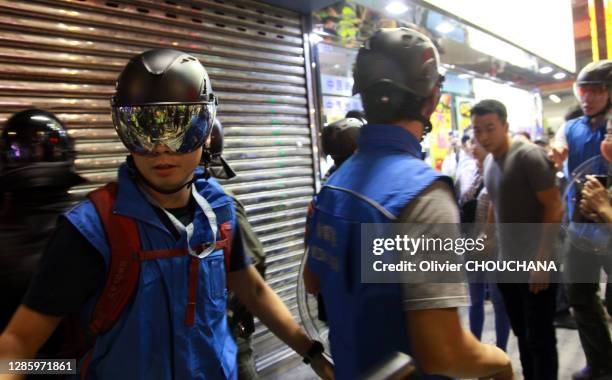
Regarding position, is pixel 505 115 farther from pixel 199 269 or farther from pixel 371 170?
pixel 199 269

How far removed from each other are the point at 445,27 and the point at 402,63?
5329mm

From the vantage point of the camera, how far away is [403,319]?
1258mm

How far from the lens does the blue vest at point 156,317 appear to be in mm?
1283

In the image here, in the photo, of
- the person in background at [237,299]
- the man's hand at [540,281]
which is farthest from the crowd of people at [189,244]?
the man's hand at [540,281]

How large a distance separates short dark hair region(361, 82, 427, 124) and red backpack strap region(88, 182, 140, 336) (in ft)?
2.89

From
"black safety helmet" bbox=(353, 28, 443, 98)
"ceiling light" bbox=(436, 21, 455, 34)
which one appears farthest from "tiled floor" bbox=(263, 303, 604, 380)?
"ceiling light" bbox=(436, 21, 455, 34)

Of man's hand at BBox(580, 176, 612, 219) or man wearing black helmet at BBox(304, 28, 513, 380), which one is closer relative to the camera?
man wearing black helmet at BBox(304, 28, 513, 380)

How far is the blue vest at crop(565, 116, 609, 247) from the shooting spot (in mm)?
2926

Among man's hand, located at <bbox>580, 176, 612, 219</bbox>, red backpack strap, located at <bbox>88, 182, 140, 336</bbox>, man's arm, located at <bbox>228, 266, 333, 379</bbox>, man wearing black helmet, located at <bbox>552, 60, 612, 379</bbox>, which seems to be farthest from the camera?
man wearing black helmet, located at <bbox>552, 60, 612, 379</bbox>

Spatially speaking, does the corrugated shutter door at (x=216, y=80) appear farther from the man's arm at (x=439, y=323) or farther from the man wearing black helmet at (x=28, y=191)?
the man's arm at (x=439, y=323)

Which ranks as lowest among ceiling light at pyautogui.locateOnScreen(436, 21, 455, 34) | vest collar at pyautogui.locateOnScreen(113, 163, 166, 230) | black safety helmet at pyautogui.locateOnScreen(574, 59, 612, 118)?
vest collar at pyautogui.locateOnScreen(113, 163, 166, 230)

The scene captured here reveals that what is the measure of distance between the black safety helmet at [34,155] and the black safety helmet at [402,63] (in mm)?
1306

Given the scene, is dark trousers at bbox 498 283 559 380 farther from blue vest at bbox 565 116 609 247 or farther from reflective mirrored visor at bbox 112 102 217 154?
reflective mirrored visor at bbox 112 102 217 154

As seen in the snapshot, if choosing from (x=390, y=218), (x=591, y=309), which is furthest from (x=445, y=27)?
(x=390, y=218)
